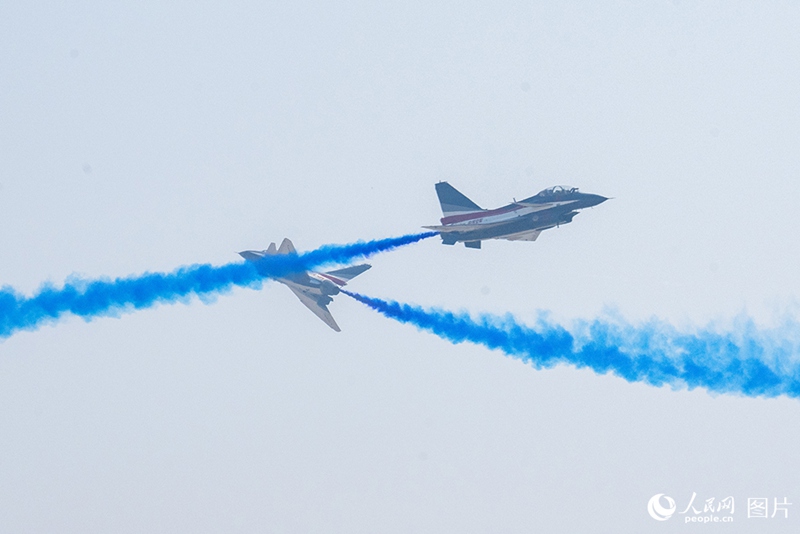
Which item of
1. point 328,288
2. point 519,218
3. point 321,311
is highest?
point 519,218

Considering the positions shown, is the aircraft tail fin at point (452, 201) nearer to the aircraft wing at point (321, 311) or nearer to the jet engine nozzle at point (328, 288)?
the jet engine nozzle at point (328, 288)

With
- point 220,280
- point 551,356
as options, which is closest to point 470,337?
point 551,356

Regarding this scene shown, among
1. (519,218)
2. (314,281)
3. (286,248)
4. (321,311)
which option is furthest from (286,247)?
(519,218)

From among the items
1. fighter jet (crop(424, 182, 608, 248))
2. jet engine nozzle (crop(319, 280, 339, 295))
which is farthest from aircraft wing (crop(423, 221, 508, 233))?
jet engine nozzle (crop(319, 280, 339, 295))

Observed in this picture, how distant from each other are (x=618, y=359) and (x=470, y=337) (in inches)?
301

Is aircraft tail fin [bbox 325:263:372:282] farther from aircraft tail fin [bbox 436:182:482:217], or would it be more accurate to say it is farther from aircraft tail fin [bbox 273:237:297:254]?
aircraft tail fin [bbox 436:182:482:217]

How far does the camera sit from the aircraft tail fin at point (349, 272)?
77938mm

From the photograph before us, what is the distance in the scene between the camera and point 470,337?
2788 inches

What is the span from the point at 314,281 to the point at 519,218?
52.2 ft

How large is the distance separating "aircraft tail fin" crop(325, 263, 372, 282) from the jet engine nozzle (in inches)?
99.8

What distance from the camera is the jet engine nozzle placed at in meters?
74.7

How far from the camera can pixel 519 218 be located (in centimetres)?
6481

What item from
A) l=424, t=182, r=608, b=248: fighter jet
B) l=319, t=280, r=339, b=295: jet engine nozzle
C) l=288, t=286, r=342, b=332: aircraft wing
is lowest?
l=288, t=286, r=342, b=332: aircraft wing

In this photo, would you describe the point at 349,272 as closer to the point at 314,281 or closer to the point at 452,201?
the point at 314,281
